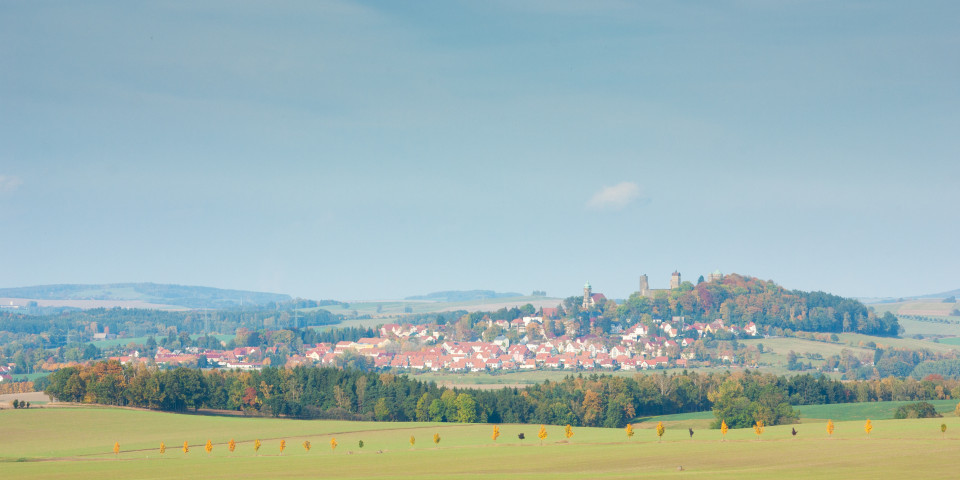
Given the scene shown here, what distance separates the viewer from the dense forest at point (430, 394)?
13450cm

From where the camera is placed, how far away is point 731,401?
398 feet

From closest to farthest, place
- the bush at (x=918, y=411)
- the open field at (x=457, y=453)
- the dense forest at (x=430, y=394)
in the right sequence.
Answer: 1. the open field at (x=457, y=453)
2. the bush at (x=918, y=411)
3. the dense forest at (x=430, y=394)

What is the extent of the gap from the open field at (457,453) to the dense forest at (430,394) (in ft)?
69.4

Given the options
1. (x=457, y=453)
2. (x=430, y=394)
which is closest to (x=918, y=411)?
(x=457, y=453)

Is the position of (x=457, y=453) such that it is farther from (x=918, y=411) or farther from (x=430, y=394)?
(x=430, y=394)

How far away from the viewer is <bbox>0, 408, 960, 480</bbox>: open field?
59906mm

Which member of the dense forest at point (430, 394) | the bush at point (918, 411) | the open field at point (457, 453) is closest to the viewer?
the open field at point (457, 453)

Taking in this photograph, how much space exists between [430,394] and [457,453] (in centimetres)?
6242

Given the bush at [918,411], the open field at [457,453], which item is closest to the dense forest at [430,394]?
the bush at [918,411]

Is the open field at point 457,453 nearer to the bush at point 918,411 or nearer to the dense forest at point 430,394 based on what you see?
the dense forest at point 430,394

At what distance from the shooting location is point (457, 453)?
78.1m

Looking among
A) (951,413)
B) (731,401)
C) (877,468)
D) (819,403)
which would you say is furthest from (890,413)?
(877,468)

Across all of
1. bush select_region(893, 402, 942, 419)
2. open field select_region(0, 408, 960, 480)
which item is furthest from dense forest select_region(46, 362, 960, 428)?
open field select_region(0, 408, 960, 480)

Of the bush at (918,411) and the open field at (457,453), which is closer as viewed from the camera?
the open field at (457,453)
